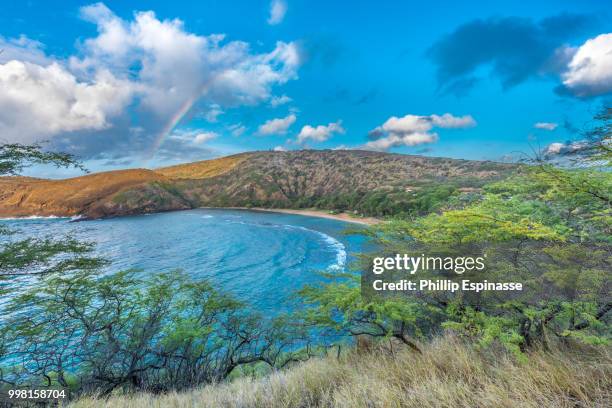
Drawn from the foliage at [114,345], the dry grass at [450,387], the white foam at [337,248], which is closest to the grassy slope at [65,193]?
the white foam at [337,248]

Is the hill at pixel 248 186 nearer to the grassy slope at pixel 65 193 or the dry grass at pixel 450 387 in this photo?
the grassy slope at pixel 65 193

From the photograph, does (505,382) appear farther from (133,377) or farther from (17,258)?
(17,258)

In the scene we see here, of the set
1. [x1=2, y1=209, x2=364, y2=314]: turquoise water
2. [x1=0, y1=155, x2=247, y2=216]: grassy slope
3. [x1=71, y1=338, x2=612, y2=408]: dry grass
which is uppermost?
[x1=0, y1=155, x2=247, y2=216]: grassy slope

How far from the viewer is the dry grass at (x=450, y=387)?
342 centimetres

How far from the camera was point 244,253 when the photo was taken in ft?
145

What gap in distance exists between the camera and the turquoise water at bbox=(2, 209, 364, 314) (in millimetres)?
30609

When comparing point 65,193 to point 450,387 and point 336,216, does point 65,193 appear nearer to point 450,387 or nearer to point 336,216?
point 336,216

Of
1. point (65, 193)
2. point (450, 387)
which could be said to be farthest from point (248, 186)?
point (450, 387)

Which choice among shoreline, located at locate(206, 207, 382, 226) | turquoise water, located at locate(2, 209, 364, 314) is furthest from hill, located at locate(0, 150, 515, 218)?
turquoise water, located at locate(2, 209, 364, 314)

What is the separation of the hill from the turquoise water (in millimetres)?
43110

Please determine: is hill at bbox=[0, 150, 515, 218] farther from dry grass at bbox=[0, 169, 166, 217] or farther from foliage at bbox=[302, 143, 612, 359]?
foliage at bbox=[302, 143, 612, 359]

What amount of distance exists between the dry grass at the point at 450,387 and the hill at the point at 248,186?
294ft

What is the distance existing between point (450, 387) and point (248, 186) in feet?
440

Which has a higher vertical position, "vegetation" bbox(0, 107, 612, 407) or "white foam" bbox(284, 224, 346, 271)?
"vegetation" bbox(0, 107, 612, 407)
